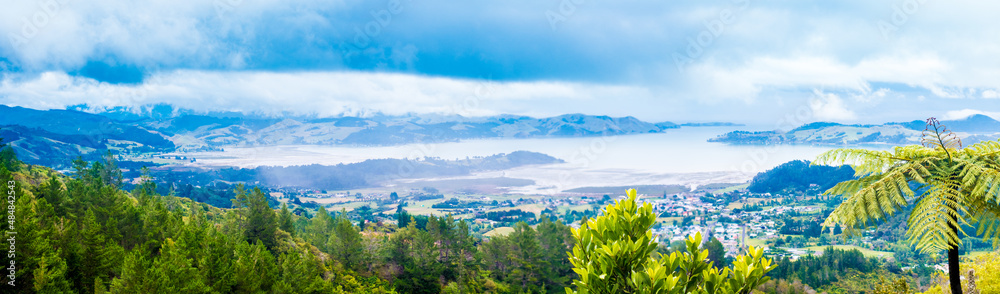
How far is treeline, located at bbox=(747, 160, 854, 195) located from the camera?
140 meters

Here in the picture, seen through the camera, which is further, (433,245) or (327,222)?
(327,222)

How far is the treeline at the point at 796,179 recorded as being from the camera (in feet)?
459

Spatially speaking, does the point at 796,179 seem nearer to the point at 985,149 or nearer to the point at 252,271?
the point at 252,271

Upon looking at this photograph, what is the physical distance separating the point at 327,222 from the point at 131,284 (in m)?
33.0

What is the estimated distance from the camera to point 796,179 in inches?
5714

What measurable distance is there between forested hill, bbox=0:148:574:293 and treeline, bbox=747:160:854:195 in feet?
399

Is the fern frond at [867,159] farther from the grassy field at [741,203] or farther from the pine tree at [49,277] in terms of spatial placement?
the grassy field at [741,203]

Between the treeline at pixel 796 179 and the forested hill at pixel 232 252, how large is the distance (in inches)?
4791

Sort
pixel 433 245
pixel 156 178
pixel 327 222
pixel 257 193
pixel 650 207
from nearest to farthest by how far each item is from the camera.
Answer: pixel 650 207
pixel 257 193
pixel 433 245
pixel 327 222
pixel 156 178

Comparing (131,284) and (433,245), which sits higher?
(131,284)

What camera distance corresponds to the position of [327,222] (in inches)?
1833

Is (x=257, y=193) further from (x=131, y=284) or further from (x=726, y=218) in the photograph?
(x=726, y=218)

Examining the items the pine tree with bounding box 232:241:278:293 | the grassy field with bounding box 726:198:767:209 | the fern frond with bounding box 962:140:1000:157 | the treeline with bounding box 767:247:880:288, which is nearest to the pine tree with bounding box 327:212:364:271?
the pine tree with bounding box 232:241:278:293

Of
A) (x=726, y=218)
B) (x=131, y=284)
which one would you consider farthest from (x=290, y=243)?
(x=726, y=218)
